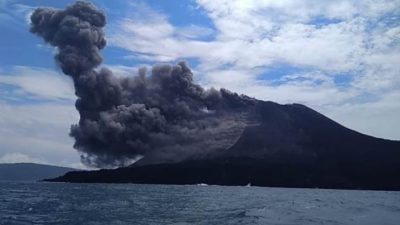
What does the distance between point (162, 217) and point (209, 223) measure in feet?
22.3

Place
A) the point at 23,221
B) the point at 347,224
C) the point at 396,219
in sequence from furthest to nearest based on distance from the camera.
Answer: the point at 396,219 → the point at 347,224 → the point at 23,221

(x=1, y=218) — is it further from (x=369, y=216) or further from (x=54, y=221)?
(x=369, y=216)

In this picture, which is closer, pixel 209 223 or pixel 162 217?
pixel 209 223

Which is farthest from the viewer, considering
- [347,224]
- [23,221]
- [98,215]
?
[98,215]

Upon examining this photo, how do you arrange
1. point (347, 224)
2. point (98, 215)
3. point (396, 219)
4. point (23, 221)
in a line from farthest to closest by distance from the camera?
point (396, 219) < point (98, 215) < point (347, 224) < point (23, 221)

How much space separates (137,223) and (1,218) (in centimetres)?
1257

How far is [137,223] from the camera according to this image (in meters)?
48.0

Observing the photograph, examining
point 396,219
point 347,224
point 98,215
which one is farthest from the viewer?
point 396,219

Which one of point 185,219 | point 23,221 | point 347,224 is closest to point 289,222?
point 347,224

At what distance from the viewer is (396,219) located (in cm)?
5884

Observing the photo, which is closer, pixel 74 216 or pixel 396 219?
pixel 74 216

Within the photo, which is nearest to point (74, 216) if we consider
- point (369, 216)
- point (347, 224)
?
point (347, 224)

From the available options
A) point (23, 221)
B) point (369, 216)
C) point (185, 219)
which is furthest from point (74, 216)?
point (369, 216)

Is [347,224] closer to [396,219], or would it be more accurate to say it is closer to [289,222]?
[289,222]
